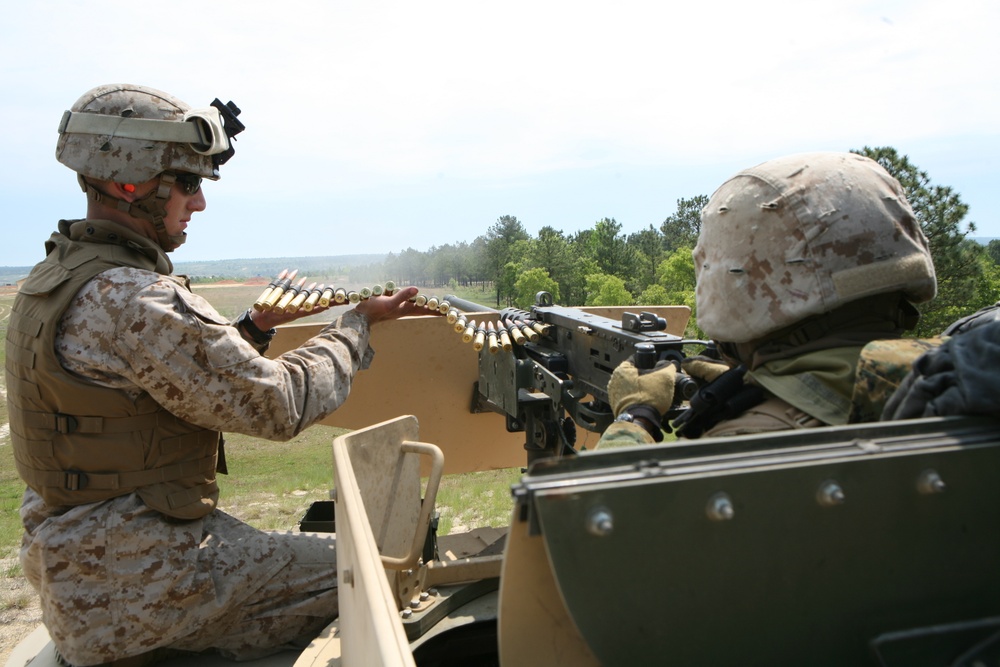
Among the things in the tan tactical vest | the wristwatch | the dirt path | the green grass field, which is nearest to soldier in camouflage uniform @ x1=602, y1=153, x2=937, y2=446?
the tan tactical vest

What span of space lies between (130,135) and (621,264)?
4428 cm

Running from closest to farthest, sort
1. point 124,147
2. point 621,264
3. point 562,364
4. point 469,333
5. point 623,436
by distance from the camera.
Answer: point 623,436 → point 124,147 → point 562,364 → point 469,333 → point 621,264

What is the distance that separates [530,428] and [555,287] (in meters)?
28.6

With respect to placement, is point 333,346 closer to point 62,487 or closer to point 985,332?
point 62,487

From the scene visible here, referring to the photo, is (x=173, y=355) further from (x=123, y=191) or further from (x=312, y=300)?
(x=312, y=300)

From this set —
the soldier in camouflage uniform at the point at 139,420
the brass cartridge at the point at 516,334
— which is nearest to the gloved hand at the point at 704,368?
the soldier in camouflage uniform at the point at 139,420

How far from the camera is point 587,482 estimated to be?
47.4 inches

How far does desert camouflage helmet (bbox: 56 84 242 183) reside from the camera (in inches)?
120

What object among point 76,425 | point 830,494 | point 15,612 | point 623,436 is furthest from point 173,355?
point 15,612

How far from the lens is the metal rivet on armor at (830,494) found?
125 centimetres

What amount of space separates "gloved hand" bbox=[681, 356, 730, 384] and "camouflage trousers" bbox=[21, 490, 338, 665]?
1.69 m

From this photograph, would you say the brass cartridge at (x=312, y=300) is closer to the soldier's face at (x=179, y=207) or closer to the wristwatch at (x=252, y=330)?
the wristwatch at (x=252, y=330)

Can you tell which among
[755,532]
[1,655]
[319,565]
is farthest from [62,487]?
[1,655]

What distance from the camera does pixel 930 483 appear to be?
50.3 inches
